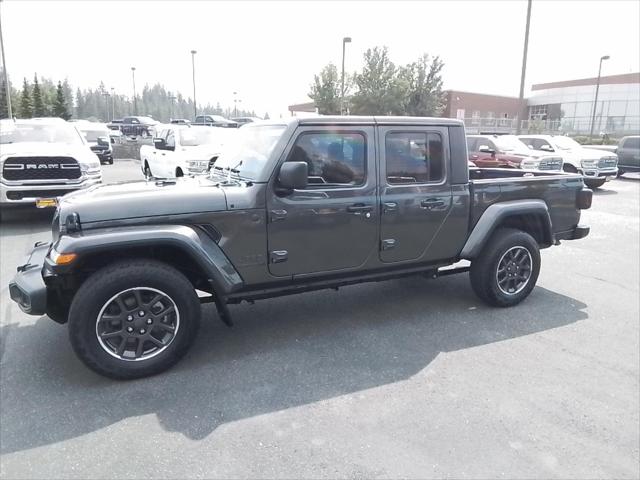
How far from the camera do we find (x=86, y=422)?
2990 mm

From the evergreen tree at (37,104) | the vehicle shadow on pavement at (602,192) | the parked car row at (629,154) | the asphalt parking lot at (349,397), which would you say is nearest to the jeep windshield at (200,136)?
the asphalt parking lot at (349,397)

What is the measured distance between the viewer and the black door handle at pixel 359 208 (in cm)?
407

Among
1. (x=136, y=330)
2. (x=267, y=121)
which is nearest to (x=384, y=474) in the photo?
(x=136, y=330)

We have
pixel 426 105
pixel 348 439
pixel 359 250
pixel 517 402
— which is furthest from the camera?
pixel 426 105

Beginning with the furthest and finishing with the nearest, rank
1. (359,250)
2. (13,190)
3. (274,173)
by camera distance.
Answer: (13,190) < (359,250) < (274,173)

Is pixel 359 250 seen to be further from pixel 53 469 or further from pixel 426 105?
pixel 426 105

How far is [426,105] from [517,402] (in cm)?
3680

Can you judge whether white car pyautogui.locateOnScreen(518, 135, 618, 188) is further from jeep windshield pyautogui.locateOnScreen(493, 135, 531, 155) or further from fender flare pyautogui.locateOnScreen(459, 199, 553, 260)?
fender flare pyautogui.locateOnScreen(459, 199, 553, 260)

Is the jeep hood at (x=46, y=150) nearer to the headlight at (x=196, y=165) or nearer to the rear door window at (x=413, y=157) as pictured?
the headlight at (x=196, y=165)

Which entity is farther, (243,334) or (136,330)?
(243,334)

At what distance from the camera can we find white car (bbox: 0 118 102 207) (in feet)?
27.6

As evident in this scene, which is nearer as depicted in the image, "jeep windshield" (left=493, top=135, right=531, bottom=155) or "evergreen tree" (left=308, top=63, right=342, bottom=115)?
"jeep windshield" (left=493, top=135, right=531, bottom=155)

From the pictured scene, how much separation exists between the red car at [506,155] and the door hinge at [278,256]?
36.3 ft

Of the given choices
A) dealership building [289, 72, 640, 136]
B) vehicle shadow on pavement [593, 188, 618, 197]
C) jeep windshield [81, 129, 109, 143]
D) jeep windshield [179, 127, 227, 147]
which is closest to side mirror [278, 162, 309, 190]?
jeep windshield [179, 127, 227, 147]
